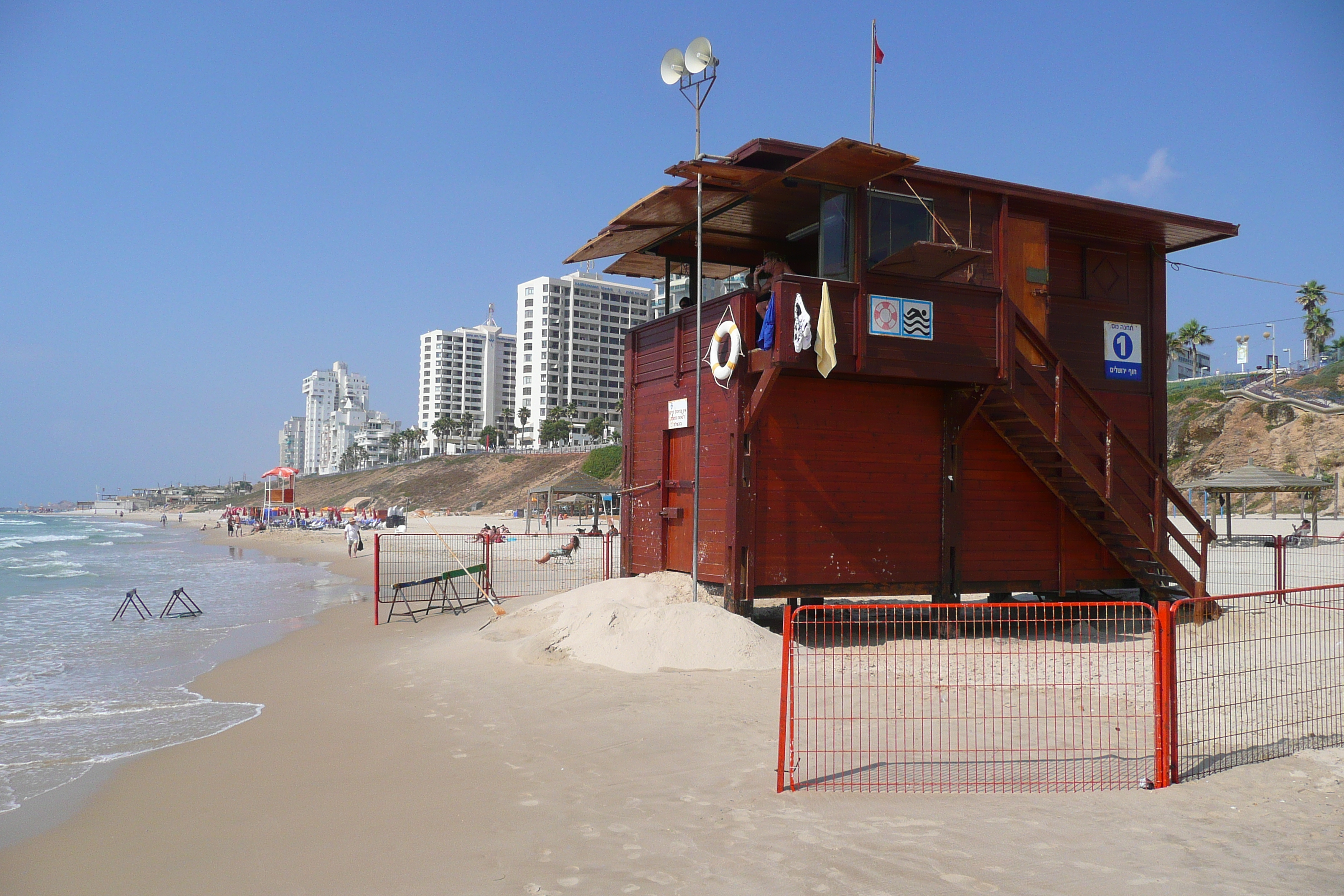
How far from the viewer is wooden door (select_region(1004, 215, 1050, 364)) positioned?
13398 mm

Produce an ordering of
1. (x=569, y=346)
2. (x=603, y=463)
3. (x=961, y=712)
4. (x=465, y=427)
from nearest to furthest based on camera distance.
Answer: (x=961, y=712) → (x=603, y=463) → (x=465, y=427) → (x=569, y=346)

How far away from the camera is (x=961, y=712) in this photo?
8414mm

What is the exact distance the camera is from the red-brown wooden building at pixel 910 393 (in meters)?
11.9

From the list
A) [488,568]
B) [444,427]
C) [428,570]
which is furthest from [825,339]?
[444,427]

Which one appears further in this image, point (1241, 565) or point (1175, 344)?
point (1175, 344)

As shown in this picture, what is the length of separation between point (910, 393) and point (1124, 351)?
4.59m

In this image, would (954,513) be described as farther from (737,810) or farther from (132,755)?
(132,755)

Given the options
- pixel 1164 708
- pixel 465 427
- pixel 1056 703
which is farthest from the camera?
pixel 465 427

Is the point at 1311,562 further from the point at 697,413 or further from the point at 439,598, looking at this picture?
the point at 439,598

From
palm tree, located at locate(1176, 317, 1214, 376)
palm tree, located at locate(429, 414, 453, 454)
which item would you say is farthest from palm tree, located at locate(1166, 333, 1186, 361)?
palm tree, located at locate(429, 414, 453, 454)

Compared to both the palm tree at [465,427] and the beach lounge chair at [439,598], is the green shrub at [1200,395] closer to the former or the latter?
the beach lounge chair at [439,598]

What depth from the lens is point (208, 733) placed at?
29.1 ft

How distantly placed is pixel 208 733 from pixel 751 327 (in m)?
8.12

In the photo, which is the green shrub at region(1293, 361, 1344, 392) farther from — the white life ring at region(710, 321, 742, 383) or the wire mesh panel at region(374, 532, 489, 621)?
the white life ring at region(710, 321, 742, 383)
